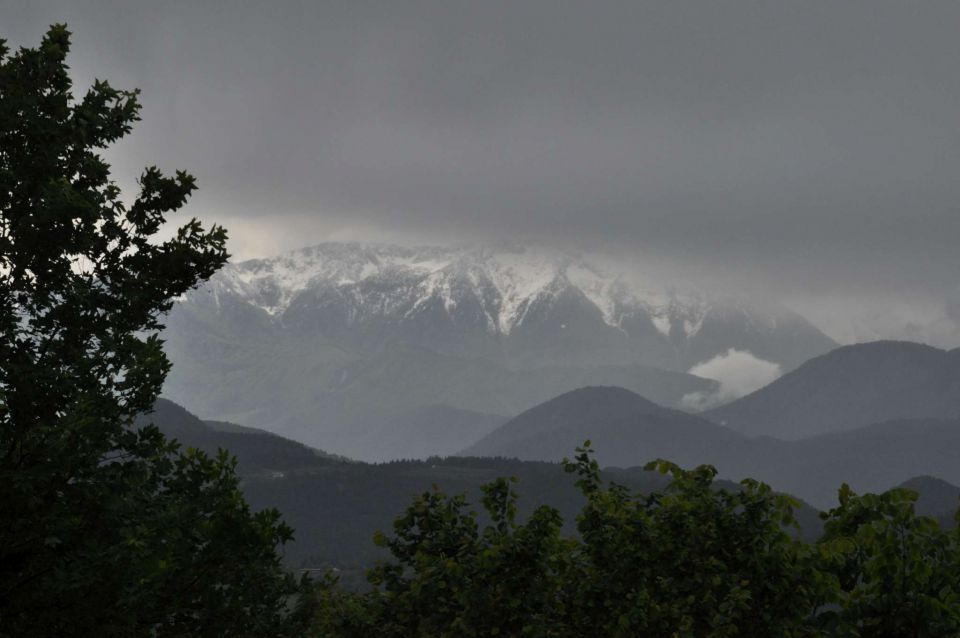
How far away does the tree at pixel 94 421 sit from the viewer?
74.3 ft

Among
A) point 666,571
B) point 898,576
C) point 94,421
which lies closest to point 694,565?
point 666,571

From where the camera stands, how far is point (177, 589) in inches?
1062

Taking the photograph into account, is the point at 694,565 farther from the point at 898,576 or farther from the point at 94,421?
the point at 94,421

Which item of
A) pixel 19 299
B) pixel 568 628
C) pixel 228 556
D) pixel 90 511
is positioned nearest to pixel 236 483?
pixel 228 556

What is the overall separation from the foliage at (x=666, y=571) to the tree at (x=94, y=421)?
14.7ft

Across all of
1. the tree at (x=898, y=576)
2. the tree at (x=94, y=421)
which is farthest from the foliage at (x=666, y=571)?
the tree at (x=94, y=421)

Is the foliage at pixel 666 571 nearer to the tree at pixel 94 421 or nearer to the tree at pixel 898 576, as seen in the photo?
the tree at pixel 898 576

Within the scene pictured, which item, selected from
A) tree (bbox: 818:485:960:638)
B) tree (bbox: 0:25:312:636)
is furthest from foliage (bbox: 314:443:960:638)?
tree (bbox: 0:25:312:636)

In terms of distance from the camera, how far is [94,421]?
22094mm

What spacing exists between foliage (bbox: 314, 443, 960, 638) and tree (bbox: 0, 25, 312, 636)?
14.7ft

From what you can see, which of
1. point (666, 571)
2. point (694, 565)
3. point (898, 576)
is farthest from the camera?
point (666, 571)

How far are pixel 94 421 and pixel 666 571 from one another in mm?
16166

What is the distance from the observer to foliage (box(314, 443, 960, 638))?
853 inches

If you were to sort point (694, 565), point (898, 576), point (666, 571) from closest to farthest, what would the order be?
point (898, 576)
point (694, 565)
point (666, 571)
